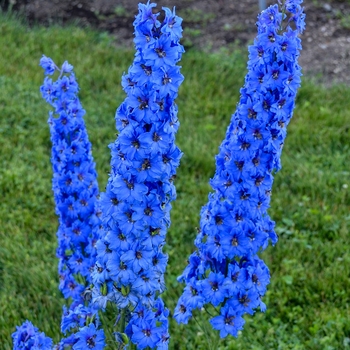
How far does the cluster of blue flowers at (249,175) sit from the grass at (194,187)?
36 cm

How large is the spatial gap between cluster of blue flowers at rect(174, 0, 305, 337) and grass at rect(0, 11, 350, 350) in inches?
14.3

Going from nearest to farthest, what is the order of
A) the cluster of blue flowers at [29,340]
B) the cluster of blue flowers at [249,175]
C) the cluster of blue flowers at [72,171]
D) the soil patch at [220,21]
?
the cluster of blue flowers at [249,175], the cluster of blue flowers at [29,340], the cluster of blue flowers at [72,171], the soil patch at [220,21]

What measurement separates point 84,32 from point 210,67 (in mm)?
1644

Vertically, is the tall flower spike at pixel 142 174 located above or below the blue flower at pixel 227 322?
above

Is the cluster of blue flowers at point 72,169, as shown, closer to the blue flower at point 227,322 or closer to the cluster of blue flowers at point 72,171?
the cluster of blue flowers at point 72,171

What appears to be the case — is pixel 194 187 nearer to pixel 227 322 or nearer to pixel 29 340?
pixel 227 322

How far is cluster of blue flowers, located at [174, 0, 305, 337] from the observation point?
2354mm

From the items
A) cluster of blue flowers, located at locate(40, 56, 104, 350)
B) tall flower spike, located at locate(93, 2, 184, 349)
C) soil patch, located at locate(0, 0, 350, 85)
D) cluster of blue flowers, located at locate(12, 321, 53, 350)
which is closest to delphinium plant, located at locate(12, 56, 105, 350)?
cluster of blue flowers, located at locate(40, 56, 104, 350)

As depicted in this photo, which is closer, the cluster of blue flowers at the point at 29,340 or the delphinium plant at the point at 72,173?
the cluster of blue flowers at the point at 29,340

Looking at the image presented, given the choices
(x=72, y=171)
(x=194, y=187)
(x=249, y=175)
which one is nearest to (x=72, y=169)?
(x=72, y=171)

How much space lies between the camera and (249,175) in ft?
7.94

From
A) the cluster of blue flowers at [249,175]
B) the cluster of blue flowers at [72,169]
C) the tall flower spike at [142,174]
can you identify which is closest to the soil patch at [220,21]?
the cluster of blue flowers at [72,169]

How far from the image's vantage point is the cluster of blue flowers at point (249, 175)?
7.72 ft

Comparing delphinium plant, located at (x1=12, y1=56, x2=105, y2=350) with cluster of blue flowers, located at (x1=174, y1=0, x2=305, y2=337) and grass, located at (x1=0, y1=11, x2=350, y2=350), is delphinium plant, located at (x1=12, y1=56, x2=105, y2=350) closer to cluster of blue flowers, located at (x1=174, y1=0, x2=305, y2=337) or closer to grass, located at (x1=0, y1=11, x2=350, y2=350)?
cluster of blue flowers, located at (x1=174, y1=0, x2=305, y2=337)
